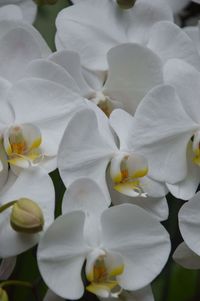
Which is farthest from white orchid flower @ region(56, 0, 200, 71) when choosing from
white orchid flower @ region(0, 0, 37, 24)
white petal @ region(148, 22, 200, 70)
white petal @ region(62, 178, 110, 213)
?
white petal @ region(62, 178, 110, 213)

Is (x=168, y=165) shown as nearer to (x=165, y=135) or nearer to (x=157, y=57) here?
(x=165, y=135)

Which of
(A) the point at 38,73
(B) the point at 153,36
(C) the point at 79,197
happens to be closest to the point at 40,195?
(C) the point at 79,197

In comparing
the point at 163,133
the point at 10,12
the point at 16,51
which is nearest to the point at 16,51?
the point at 16,51

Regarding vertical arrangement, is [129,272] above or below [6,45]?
below

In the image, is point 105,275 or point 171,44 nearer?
point 105,275

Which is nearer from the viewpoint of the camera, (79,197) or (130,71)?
(79,197)

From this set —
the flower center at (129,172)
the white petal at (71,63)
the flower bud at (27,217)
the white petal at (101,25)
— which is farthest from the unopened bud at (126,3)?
the flower bud at (27,217)

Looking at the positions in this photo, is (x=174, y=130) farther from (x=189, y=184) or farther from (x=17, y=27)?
(x=17, y=27)
